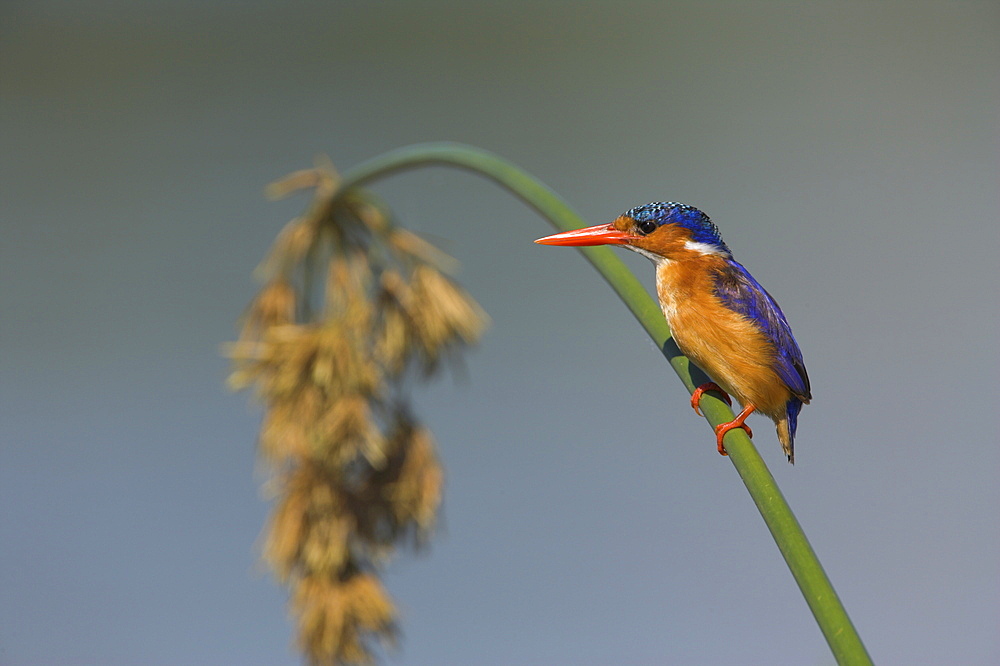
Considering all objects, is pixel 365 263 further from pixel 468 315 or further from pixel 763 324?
pixel 763 324

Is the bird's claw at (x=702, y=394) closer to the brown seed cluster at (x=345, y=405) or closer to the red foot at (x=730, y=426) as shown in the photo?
the red foot at (x=730, y=426)

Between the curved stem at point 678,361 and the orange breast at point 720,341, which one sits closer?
the curved stem at point 678,361

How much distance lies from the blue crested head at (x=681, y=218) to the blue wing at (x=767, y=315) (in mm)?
34

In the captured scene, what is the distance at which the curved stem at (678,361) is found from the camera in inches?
18.6

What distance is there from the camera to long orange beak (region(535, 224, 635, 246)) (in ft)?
2.20

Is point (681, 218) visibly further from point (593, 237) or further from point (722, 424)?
point (722, 424)

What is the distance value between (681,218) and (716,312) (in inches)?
3.9

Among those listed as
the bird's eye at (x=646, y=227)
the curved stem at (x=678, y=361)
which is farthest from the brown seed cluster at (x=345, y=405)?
the bird's eye at (x=646, y=227)

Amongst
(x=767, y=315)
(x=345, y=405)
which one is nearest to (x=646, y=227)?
(x=767, y=315)

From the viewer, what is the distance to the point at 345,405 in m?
1.33

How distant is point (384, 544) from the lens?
144 cm

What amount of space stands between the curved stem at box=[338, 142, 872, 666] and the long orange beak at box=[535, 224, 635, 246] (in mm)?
21

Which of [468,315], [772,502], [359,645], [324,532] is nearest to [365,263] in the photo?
Answer: [468,315]

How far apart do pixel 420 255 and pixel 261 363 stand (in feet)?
1.10
